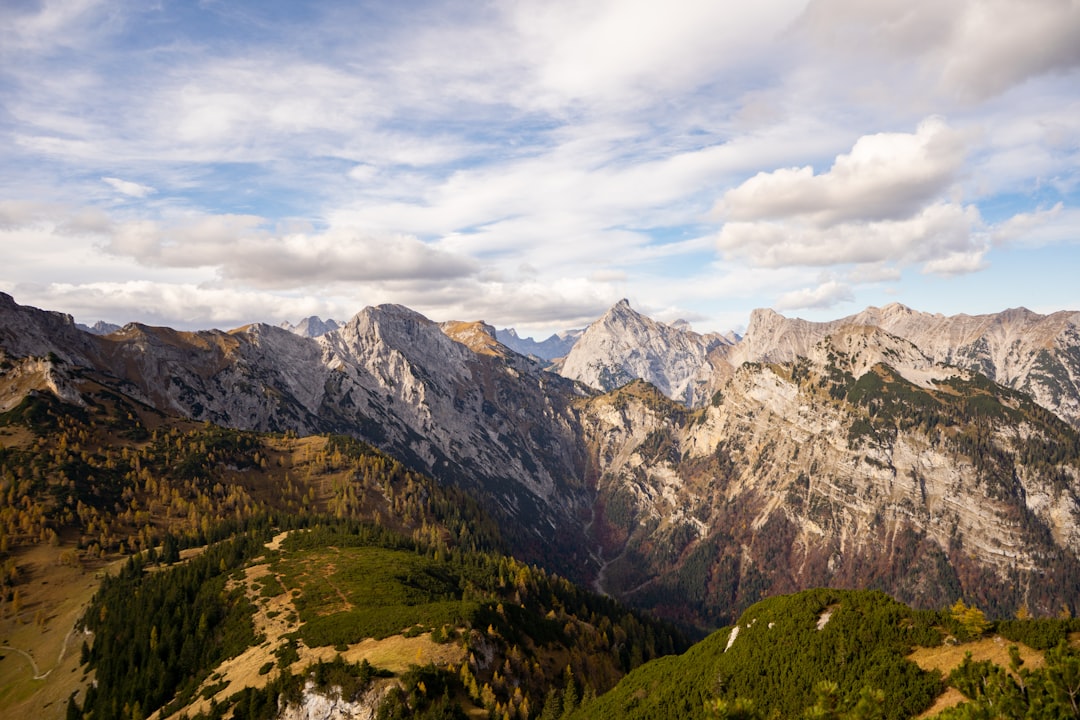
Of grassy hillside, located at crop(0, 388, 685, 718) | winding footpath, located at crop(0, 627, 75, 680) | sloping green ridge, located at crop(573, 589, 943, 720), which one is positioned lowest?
winding footpath, located at crop(0, 627, 75, 680)

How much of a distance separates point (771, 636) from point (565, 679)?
57.9 m

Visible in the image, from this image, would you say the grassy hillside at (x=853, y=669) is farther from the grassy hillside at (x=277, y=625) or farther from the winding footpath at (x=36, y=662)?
the winding footpath at (x=36, y=662)

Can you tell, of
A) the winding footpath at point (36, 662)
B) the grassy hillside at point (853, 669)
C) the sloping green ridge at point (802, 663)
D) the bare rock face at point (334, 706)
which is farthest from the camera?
the winding footpath at point (36, 662)

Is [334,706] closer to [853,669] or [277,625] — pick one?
[277,625]

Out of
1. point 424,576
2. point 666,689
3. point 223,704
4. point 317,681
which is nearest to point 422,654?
point 317,681

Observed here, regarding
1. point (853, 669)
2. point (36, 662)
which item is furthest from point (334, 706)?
point (36, 662)

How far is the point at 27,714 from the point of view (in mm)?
111750

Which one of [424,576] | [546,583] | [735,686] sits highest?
[735,686]

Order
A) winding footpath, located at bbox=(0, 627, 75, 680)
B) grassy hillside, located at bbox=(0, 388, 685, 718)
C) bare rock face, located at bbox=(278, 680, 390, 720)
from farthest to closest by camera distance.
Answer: winding footpath, located at bbox=(0, 627, 75, 680), grassy hillside, located at bbox=(0, 388, 685, 718), bare rock face, located at bbox=(278, 680, 390, 720)

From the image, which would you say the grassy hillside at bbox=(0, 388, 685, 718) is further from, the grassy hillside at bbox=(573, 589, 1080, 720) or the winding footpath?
the grassy hillside at bbox=(573, 589, 1080, 720)

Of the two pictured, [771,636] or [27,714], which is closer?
[771,636]

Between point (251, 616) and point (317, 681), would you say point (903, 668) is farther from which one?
point (251, 616)

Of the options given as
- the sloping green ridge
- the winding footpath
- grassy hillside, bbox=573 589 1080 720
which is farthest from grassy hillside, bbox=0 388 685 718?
the sloping green ridge

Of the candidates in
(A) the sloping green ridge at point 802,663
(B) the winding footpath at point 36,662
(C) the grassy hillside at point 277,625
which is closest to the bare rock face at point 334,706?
(C) the grassy hillside at point 277,625
